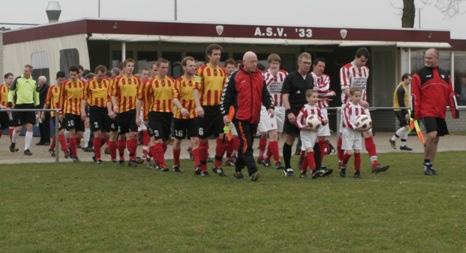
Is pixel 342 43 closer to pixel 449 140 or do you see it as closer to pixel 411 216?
pixel 449 140

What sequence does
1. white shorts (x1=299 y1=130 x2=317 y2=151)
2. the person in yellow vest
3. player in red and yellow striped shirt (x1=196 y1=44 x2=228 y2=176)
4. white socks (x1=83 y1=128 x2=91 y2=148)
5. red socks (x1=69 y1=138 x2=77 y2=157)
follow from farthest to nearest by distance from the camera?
white socks (x1=83 y1=128 x2=91 y2=148)
the person in yellow vest
red socks (x1=69 y1=138 x2=77 y2=157)
player in red and yellow striped shirt (x1=196 y1=44 x2=228 y2=176)
white shorts (x1=299 y1=130 x2=317 y2=151)

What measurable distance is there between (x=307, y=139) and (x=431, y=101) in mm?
2114

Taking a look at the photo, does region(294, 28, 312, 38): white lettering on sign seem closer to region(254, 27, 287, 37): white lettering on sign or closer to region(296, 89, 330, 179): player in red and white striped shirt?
region(254, 27, 287, 37): white lettering on sign

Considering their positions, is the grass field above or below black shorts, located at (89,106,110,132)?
below

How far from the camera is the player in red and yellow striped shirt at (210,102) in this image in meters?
16.6

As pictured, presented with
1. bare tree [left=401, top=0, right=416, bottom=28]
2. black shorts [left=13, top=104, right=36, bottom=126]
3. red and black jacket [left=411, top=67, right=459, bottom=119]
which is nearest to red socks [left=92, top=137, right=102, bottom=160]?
black shorts [left=13, top=104, right=36, bottom=126]

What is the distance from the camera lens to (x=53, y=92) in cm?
2248

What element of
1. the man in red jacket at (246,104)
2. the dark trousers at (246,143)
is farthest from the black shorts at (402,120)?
the dark trousers at (246,143)

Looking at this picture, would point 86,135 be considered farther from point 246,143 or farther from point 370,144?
point 246,143

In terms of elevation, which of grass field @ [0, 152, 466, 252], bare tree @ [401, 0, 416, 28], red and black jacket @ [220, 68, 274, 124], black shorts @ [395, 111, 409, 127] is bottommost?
grass field @ [0, 152, 466, 252]

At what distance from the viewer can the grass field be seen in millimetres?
9430

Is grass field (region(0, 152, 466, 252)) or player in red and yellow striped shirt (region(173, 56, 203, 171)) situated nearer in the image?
grass field (region(0, 152, 466, 252))

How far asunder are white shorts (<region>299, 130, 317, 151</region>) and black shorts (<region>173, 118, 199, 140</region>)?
1933 millimetres

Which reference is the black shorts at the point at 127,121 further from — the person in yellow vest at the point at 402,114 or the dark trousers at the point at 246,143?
the person in yellow vest at the point at 402,114
